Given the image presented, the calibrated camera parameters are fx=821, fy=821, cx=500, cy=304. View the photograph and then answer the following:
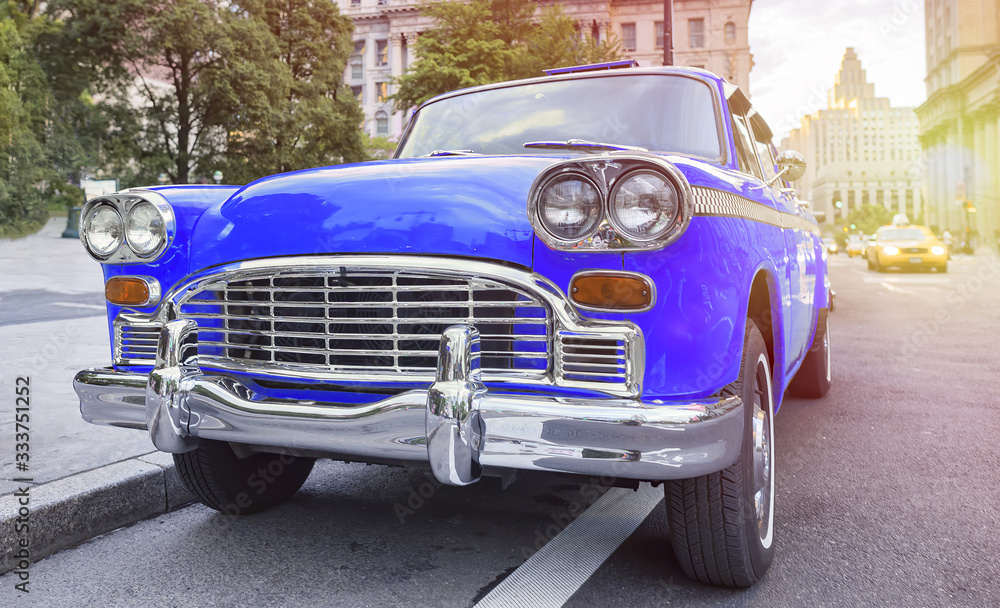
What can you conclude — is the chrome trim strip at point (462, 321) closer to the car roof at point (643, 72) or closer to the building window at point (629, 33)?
the car roof at point (643, 72)

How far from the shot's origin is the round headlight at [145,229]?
2869 mm

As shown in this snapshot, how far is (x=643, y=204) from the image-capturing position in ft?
7.13

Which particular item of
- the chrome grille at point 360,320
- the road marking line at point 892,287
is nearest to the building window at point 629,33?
the road marking line at point 892,287

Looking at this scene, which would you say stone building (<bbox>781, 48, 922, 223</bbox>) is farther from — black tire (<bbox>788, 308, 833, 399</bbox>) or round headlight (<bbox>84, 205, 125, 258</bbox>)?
round headlight (<bbox>84, 205, 125, 258</bbox>)

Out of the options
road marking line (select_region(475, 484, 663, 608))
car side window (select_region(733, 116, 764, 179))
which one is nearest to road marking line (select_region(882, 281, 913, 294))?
car side window (select_region(733, 116, 764, 179))

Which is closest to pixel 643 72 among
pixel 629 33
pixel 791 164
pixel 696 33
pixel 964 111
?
pixel 791 164

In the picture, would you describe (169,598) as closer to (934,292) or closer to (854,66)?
(934,292)

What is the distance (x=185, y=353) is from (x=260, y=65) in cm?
3070

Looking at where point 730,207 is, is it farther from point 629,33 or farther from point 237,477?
point 629,33

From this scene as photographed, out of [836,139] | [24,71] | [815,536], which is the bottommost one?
[815,536]

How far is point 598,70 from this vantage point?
3.81m

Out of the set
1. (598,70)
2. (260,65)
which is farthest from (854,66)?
(598,70)

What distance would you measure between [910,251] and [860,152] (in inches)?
4816

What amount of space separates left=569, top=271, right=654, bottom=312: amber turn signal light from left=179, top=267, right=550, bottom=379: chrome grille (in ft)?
0.41
